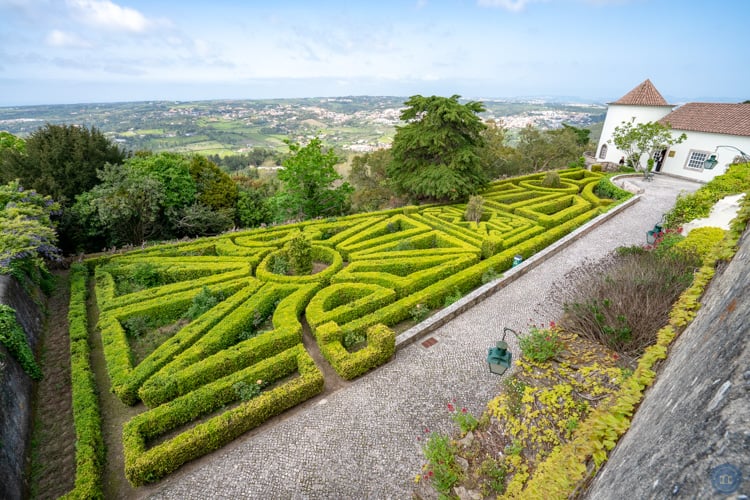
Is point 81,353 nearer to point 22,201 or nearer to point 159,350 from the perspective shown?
point 159,350

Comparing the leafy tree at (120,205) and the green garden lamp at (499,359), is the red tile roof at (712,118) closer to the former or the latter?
the green garden lamp at (499,359)

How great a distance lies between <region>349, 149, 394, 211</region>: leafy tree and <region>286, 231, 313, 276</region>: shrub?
770 inches

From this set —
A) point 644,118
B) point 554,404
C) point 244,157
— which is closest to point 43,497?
point 554,404

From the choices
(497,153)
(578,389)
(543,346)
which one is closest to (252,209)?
(543,346)

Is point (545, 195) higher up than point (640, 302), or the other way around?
point (640, 302)

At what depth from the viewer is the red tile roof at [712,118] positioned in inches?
1068

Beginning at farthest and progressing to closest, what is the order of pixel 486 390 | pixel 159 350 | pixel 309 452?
pixel 159 350 < pixel 486 390 < pixel 309 452

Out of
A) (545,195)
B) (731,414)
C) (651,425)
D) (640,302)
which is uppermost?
(731,414)

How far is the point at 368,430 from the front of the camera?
8.41m

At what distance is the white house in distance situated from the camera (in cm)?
2720

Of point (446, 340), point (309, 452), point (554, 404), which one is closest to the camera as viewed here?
point (554, 404)

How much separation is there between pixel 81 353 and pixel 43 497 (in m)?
4.37

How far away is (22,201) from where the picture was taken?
14188 millimetres

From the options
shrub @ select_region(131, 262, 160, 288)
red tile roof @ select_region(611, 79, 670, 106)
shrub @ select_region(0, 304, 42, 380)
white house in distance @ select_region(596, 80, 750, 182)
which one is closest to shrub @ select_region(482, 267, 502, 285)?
shrub @ select_region(131, 262, 160, 288)
